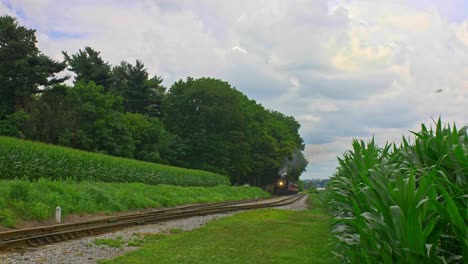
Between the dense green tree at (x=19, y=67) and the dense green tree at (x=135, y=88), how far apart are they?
2263cm

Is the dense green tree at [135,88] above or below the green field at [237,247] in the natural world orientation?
above

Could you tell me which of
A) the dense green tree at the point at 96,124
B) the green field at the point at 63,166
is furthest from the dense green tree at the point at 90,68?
the green field at the point at 63,166

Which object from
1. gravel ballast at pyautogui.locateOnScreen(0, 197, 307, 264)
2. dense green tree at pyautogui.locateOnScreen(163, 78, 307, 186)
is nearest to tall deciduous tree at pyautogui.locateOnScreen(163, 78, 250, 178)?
dense green tree at pyautogui.locateOnScreen(163, 78, 307, 186)

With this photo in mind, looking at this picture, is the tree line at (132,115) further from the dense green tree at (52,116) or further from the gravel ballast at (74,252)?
the gravel ballast at (74,252)

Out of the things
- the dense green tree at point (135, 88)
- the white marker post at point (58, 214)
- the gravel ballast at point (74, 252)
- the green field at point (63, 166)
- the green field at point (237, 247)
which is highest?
the dense green tree at point (135, 88)

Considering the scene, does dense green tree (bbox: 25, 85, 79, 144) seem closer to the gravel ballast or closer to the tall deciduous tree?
the tall deciduous tree

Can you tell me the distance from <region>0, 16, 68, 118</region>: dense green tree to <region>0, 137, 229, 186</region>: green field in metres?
12.6

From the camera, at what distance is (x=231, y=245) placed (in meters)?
12.3

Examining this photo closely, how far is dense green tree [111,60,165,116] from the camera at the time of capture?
66500 mm

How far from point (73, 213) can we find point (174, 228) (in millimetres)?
5058

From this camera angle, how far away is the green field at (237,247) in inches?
397

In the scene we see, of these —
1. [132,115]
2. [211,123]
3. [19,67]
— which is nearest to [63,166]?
[19,67]

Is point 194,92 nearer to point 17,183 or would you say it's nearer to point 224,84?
point 224,84

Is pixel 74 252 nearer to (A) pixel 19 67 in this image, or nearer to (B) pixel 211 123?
(A) pixel 19 67
